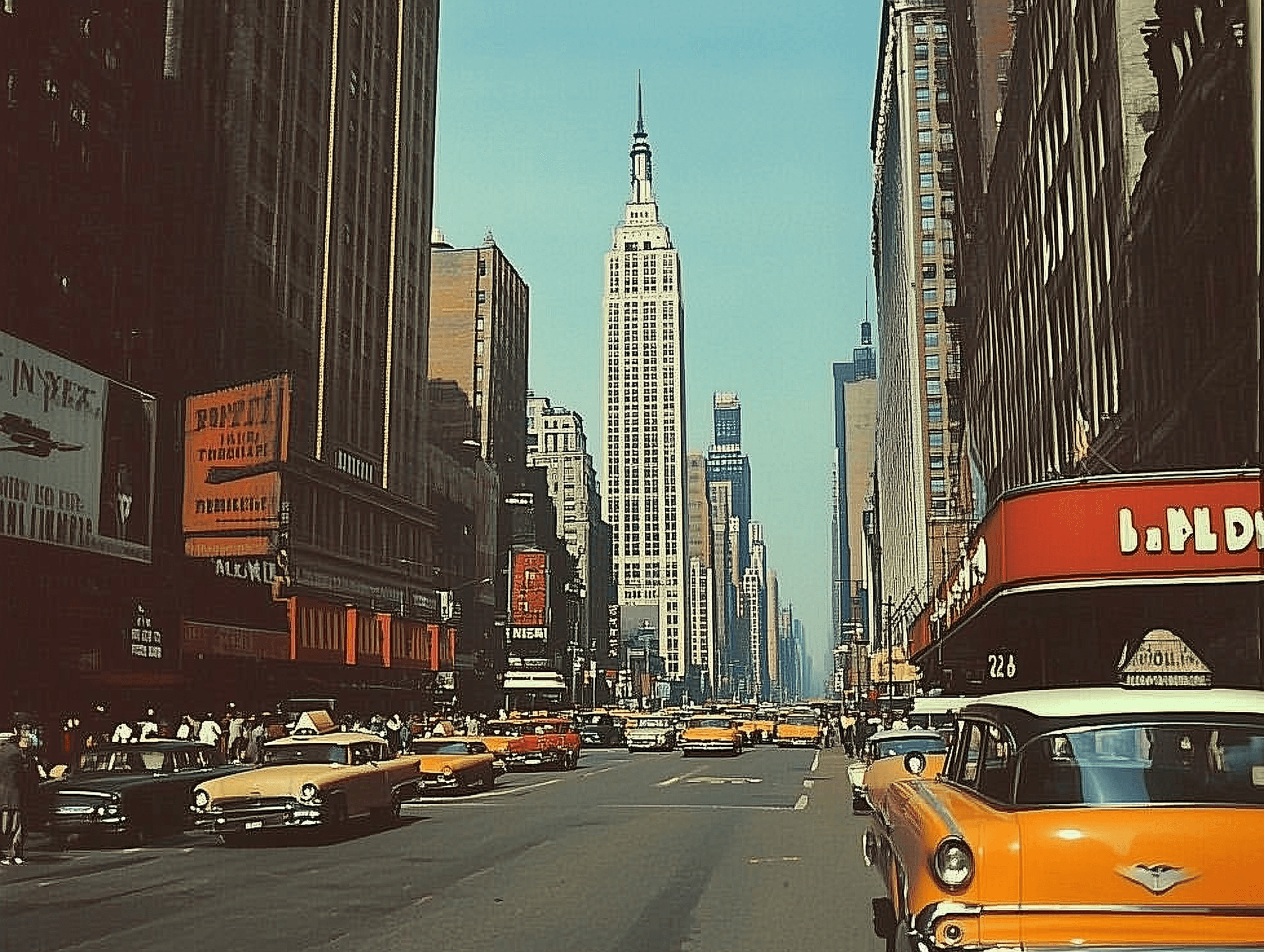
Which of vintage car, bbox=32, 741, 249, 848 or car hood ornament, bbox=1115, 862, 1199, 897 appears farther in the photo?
vintage car, bbox=32, 741, 249, 848

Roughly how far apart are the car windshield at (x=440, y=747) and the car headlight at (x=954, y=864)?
Answer: 26.3 meters

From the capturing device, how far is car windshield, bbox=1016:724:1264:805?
6.93m

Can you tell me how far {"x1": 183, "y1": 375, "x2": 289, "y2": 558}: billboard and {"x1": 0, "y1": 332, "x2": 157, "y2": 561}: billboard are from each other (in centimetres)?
448

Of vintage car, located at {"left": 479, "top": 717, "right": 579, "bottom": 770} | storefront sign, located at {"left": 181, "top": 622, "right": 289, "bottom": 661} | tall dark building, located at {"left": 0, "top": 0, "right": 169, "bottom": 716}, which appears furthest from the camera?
storefront sign, located at {"left": 181, "top": 622, "right": 289, "bottom": 661}

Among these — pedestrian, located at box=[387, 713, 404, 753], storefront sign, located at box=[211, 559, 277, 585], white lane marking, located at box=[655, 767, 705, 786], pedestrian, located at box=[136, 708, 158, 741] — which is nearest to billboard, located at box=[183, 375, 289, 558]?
storefront sign, located at box=[211, 559, 277, 585]

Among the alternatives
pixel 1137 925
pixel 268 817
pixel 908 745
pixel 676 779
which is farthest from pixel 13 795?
pixel 676 779

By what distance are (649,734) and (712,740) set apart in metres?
8.92

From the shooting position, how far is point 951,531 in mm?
108875

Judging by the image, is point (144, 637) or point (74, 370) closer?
point (74, 370)

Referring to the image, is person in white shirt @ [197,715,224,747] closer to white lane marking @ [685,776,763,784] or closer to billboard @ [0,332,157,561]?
billboard @ [0,332,157,561]

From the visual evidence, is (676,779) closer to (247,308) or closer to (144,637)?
(144,637)

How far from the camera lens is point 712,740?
183 feet

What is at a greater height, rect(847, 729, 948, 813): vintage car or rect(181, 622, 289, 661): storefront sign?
rect(181, 622, 289, 661): storefront sign

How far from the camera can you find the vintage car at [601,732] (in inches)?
2862
